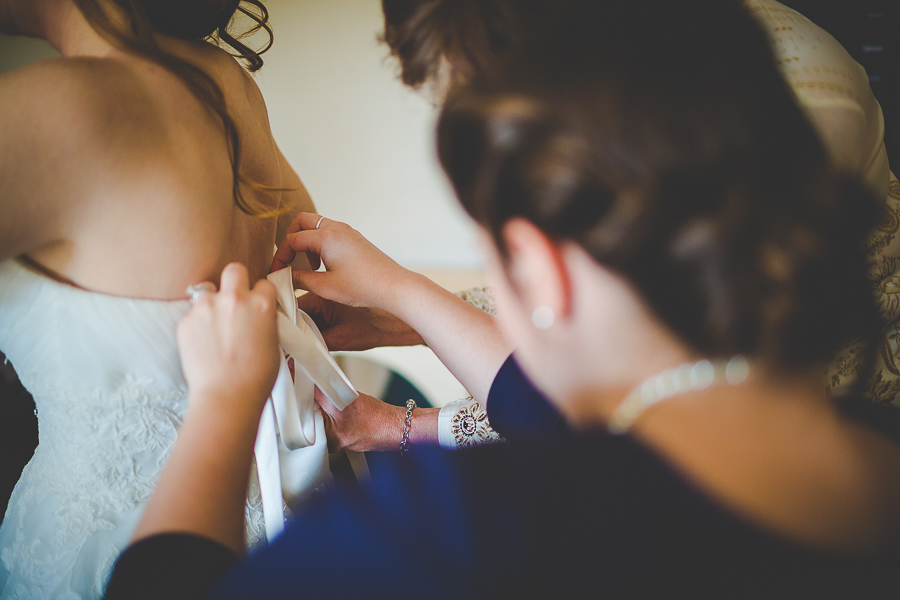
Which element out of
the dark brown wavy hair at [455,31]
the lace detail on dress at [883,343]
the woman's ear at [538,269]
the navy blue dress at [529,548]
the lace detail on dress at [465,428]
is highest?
the dark brown wavy hair at [455,31]

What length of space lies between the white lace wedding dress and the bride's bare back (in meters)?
0.04

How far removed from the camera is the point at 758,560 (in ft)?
1.06

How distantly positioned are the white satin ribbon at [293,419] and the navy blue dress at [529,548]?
23 cm

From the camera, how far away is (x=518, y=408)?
764 millimetres

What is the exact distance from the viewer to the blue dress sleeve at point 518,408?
0.74m

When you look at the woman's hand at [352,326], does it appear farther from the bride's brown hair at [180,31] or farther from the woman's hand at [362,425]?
the bride's brown hair at [180,31]

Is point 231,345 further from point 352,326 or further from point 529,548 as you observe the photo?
point 352,326

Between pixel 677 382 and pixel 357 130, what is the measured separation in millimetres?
1854

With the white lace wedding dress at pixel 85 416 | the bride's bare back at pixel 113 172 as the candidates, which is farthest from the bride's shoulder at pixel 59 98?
the white lace wedding dress at pixel 85 416

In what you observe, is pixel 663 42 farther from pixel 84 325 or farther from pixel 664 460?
pixel 84 325

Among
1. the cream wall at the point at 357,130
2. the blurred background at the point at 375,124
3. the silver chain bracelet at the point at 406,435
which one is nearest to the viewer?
the silver chain bracelet at the point at 406,435

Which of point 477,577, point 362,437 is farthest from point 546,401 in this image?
point 477,577

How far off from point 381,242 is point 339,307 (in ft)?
3.93

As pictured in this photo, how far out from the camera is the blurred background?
146 cm
